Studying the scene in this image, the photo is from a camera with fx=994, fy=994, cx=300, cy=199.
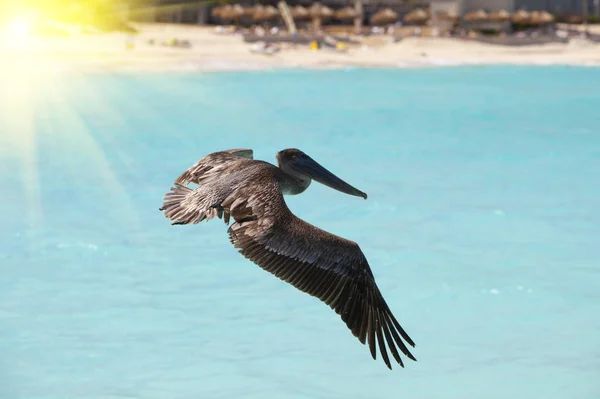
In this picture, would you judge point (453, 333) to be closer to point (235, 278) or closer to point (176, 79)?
point (235, 278)

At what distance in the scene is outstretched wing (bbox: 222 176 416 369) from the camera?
572cm

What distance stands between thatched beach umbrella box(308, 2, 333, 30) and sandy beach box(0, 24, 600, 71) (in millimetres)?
3084

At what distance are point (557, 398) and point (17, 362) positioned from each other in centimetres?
717

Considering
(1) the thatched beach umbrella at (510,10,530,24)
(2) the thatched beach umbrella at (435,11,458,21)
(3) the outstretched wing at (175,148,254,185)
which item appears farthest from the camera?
(2) the thatched beach umbrella at (435,11,458,21)

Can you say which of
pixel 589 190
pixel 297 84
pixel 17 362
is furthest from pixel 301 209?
pixel 297 84

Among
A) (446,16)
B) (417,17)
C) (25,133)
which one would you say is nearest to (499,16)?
(446,16)

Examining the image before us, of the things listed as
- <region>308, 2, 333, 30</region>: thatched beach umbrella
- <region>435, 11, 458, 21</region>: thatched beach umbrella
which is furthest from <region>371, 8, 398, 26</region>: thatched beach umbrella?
<region>308, 2, 333, 30</region>: thatched beach umbrella

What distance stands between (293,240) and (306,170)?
45 cm

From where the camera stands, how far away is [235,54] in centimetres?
4784

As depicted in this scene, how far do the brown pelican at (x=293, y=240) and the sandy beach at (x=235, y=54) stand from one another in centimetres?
4004

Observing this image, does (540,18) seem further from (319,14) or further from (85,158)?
(85,158)

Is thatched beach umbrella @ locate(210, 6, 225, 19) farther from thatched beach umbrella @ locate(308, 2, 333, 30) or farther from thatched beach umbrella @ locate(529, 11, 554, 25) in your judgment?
thatched beach umbrella @ locate(529, 11, 554, 25)

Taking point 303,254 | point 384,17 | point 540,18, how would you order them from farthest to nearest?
point 384,17 < point 540,18 < point 303,254

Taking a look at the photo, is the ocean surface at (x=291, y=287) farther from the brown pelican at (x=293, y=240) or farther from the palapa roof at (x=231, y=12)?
the palapa roof at (x=231, y=12)
